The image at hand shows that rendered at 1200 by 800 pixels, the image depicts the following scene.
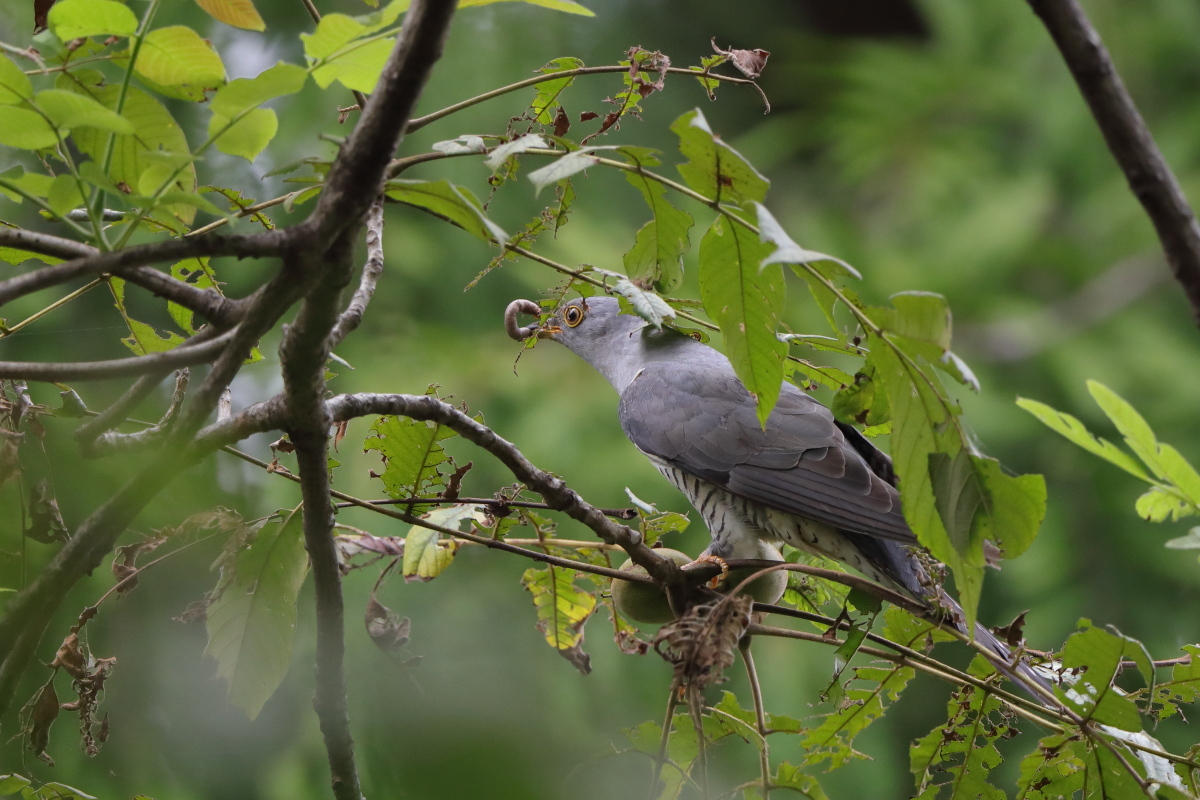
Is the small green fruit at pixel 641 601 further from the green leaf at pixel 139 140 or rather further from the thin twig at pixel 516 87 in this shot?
the green leaf at pixel 139 140

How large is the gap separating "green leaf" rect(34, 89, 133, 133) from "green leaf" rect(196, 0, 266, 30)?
182mm

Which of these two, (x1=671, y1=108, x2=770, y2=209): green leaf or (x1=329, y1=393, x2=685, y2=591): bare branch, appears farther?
(x1=329, y1=393, x2=685, y2=591): bare branch

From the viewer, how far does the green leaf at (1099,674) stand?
0.96m

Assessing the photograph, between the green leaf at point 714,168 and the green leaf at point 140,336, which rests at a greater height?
the green leaf at point 714,168

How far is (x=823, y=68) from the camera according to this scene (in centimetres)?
517

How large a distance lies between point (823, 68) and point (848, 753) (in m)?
4.65

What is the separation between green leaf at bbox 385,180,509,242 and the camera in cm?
75

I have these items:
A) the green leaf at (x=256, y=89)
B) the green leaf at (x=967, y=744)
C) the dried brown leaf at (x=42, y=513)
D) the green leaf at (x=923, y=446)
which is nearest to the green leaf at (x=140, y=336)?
the dried brown leaf at (x=42, y=513)

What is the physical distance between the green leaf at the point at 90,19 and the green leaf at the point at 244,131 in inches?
3.7

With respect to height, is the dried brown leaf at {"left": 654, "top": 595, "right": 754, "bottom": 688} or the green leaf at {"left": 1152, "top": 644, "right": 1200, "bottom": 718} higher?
the dried brown leaf at {"left": 654, "top": 595, "right": 754, "bottom": 688}

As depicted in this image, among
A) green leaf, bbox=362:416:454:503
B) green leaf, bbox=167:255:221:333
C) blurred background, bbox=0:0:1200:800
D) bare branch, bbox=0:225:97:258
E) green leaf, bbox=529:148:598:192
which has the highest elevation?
green leaf, bbox=529:148:598:192

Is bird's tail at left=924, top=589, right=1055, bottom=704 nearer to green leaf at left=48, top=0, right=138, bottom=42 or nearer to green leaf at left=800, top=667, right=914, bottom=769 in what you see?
green leaf at left=800, top=667, right=914, bottom=769

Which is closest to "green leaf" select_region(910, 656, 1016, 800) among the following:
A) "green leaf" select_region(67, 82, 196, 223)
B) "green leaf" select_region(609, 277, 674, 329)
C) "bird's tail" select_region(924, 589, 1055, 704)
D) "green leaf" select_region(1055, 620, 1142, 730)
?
"bird's tail" select_region(924, 589, 1055, 704)

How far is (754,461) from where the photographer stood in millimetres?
1884
